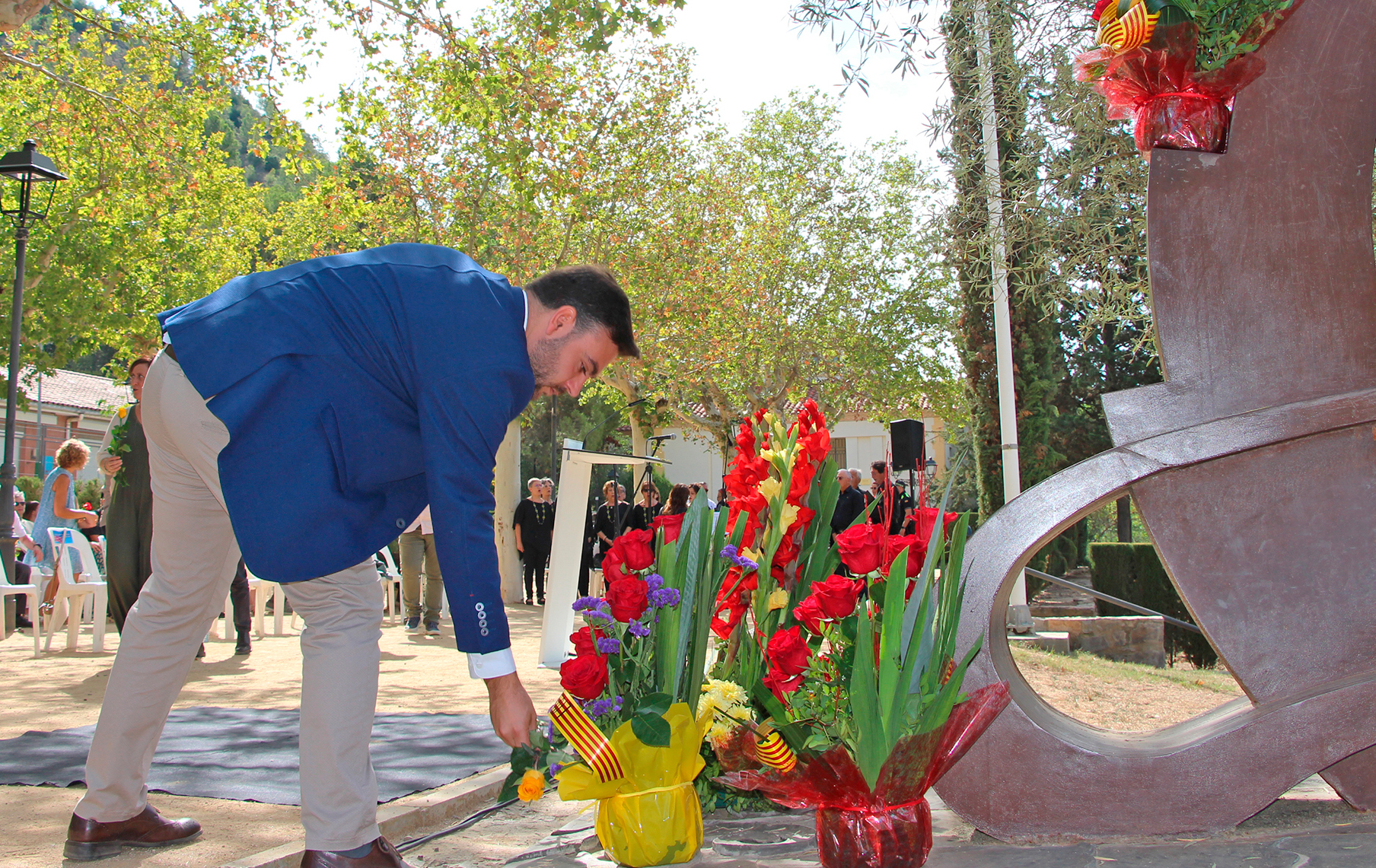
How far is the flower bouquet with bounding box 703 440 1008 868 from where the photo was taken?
2.11m

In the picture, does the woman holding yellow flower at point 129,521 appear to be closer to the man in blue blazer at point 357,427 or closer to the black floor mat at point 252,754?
the black floor mat at point 252,754

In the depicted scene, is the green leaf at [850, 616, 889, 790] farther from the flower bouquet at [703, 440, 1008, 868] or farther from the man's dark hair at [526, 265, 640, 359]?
the man's dark hair at [526, 265, 640, 359]

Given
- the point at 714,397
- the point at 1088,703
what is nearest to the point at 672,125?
the point at 714,397

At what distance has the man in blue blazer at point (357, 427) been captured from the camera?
201 cm

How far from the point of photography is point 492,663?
1.96 metres

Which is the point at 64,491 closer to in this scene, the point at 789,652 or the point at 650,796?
the point at 650,796

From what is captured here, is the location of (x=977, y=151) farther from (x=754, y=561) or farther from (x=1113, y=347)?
(x=1113, y=347)

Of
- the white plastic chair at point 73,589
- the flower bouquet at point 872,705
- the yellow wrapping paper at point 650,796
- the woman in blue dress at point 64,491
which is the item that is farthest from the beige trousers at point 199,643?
the woman in blue dress at point 64,491

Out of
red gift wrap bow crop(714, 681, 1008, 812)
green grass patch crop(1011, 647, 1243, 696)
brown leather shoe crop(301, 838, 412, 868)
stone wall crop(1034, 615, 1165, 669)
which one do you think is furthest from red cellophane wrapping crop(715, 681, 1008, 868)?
stone wall crop(1034, 615, 1165, 669)

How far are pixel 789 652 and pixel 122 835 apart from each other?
1.71m

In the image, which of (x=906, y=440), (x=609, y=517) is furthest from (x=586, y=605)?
(x=609, y=517)

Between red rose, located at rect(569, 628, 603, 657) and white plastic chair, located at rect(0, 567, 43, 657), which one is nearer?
red rose, located at rect(569, 628, 603, 657)

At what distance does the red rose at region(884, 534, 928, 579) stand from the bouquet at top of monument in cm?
127

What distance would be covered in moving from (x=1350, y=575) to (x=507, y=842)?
237 centimetres
